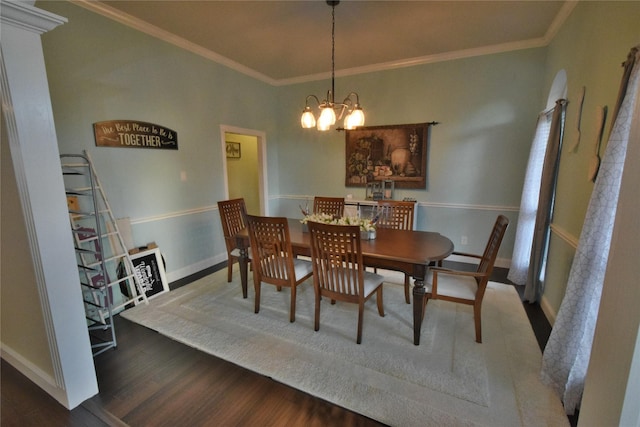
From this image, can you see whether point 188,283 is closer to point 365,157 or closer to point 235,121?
point 235,121

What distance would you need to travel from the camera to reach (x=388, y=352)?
82.0 inches

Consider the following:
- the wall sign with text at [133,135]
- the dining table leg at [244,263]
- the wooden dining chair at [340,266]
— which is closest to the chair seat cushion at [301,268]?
the wooden dining chair at [340,266]

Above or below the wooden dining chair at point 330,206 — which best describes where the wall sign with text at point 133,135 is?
above

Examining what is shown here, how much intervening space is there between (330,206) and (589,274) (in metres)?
2.44

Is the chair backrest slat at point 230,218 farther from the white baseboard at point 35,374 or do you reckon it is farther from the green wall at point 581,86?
the green wall at point 581,86

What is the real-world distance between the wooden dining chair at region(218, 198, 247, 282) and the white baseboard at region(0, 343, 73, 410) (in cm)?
166

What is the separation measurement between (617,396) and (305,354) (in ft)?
5.39

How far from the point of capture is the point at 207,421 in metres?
1.55

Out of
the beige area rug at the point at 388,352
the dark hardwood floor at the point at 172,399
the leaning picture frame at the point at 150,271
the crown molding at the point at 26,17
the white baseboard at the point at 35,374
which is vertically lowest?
the dark hardwood floor at the point at 172,399

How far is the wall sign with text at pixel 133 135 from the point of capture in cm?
266

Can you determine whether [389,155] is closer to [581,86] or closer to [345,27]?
[345,27]

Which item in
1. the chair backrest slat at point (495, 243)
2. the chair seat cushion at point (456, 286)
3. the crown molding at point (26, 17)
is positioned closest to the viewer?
the crown molding at point (26, 17)

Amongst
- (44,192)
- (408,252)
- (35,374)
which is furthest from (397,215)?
(35,374)

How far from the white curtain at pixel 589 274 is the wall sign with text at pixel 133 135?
3.75 m
